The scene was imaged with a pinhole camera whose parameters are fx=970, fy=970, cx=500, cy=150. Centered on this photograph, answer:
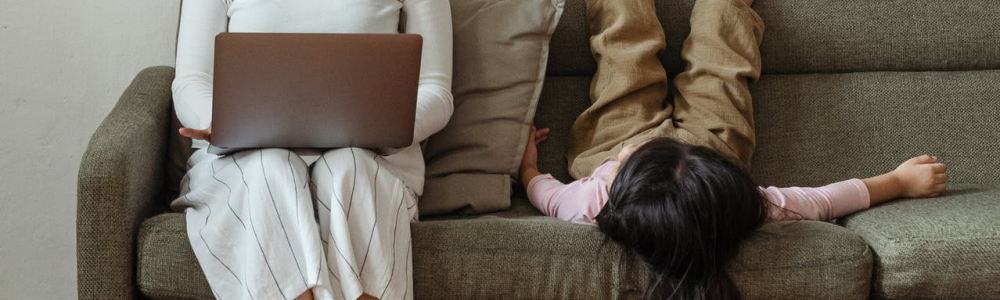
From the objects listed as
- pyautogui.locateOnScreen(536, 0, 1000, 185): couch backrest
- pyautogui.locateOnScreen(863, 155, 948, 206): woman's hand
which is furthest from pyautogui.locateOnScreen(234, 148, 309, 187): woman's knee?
pyautogui.locateOnScreen(863, 155, 948, 206): woman's hand

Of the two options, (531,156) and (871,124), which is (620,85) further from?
(871,124)

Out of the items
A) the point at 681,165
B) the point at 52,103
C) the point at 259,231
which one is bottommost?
the point at 52,103

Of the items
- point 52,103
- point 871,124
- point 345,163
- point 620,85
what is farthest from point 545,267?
point 52,103

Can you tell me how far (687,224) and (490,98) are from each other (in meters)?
0.58

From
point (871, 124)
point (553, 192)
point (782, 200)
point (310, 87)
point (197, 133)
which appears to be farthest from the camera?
point (871, 124)

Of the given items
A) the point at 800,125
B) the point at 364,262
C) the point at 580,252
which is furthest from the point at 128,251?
the point at 800,125

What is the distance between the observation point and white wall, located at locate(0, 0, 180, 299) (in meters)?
1.95

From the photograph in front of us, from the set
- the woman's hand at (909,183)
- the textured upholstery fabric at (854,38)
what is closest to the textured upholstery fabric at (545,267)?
the woman's hand at (909,183)

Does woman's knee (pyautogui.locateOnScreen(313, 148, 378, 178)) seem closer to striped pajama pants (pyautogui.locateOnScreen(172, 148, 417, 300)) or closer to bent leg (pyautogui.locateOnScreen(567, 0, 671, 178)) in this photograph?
striped pajama pants (pyautogui.locateOnScreen(172, 148, 417, 300))

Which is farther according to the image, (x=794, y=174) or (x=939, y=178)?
(x=794, y=174)

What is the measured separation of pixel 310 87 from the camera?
1.29m

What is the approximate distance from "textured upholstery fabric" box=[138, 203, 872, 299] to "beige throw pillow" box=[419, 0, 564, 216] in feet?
1.09

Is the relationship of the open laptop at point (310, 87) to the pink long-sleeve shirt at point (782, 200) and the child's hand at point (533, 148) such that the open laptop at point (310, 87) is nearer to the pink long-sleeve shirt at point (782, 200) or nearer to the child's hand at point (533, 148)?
the pink long-sleeve shirt at point (782, 200)

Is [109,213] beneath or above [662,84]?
beneath
